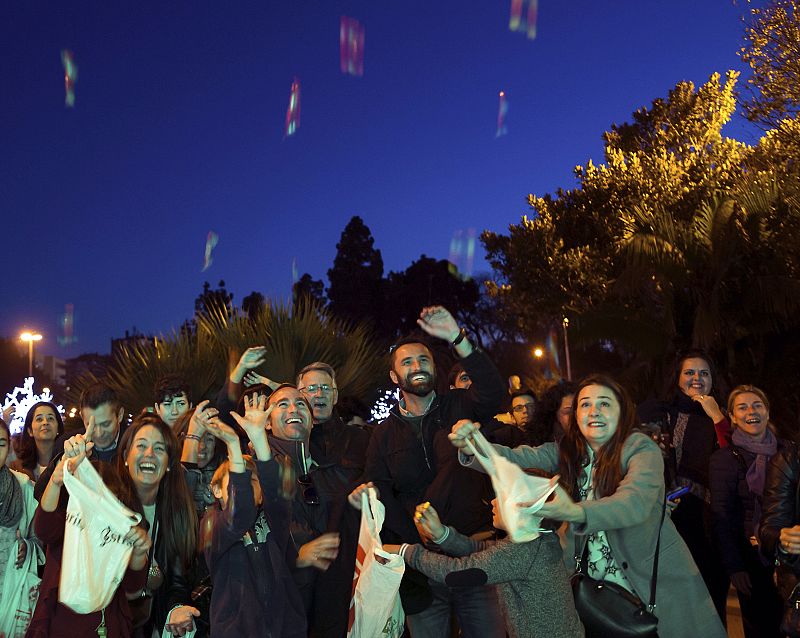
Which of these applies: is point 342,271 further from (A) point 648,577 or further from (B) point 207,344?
(A) point 648,577

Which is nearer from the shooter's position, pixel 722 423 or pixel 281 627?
pixel 281 627

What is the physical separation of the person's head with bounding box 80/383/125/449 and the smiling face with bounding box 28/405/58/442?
1.32m

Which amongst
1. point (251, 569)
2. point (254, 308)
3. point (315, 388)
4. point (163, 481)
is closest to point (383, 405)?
point (254, 308)

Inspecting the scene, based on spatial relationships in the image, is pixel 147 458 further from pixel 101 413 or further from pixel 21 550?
pixel 21 550

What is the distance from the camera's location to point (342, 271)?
50969mm

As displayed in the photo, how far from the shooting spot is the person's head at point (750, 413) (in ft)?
17.7

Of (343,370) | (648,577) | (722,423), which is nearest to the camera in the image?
(648,577)

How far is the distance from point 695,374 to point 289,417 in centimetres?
298

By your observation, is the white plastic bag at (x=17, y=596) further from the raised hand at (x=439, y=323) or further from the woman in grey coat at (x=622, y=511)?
the woman in grey coat at (x=622, y=511)

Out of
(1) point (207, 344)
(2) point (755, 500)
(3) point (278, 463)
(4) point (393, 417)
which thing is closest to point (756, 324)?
(1) point (207, 344)

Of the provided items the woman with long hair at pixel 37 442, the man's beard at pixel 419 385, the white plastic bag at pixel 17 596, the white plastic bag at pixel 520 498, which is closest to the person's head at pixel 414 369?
the man's beard at pixel 419 385

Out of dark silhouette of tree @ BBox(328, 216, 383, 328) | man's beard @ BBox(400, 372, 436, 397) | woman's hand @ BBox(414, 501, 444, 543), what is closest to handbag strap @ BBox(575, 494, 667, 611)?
woman's hand @ BBox(414, 501, 444, 543)

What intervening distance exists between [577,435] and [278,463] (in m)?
1.53

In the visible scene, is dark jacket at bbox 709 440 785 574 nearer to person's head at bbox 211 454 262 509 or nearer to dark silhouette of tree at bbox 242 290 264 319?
person's head at bbox 211 454 262 509
